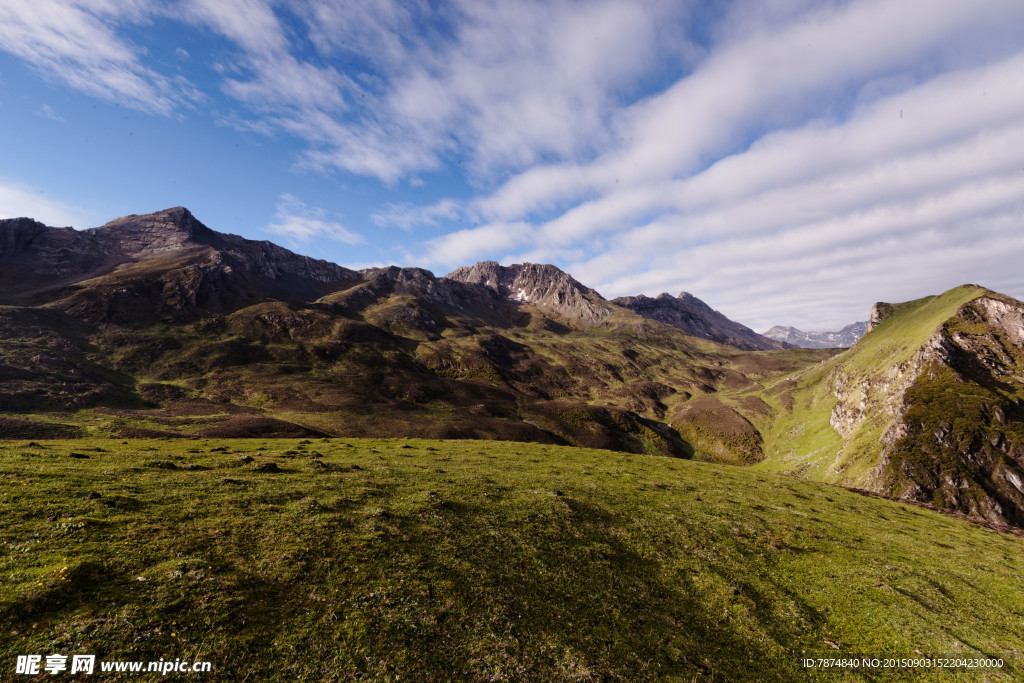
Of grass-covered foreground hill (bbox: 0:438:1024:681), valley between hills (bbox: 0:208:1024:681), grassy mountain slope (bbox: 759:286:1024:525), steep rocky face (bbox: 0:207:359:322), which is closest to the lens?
grass-covered foreground hill (bbox: 0:438:1024:681)

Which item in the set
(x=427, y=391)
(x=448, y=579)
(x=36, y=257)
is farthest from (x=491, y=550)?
(x=36, y=257)

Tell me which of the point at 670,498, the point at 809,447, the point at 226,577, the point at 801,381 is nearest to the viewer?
the point at 226,577

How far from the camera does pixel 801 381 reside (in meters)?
179

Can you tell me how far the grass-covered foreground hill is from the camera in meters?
12.0

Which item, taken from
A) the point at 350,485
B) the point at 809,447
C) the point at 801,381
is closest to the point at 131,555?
the point at 350,485

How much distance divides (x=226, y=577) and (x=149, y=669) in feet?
14.3

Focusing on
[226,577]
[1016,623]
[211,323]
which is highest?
[211,323]

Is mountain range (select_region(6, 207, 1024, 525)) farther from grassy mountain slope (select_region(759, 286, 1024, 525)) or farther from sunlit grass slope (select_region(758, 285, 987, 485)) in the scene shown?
sunlit grass slope (select_region(758, 285, 987, 485))

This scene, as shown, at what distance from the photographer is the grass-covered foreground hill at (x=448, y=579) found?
1195cm

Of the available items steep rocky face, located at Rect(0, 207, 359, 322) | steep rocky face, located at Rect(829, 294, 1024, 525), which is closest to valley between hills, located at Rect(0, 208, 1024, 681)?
steep rocky face, located at Rect(829, 294, 1024, 525)

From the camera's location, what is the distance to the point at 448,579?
17141 millimetres

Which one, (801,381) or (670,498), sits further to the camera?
(801,381)

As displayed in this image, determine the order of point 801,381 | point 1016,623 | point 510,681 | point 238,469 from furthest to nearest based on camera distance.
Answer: point 801,381
point 238,469
point 1016,623
point 510,681

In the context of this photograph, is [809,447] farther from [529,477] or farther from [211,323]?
[211,323]
